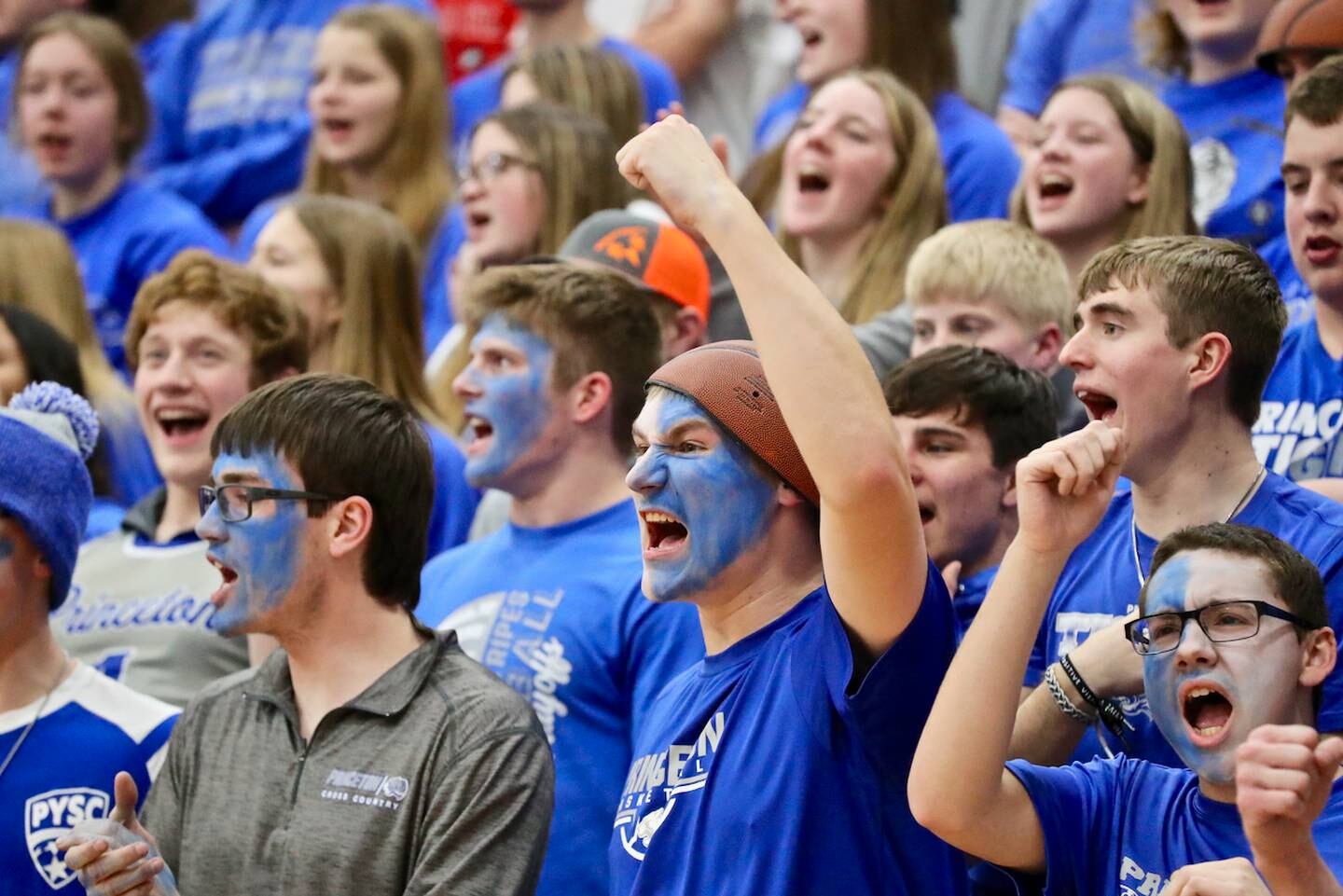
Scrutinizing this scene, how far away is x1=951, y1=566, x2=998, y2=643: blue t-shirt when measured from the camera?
4.36m

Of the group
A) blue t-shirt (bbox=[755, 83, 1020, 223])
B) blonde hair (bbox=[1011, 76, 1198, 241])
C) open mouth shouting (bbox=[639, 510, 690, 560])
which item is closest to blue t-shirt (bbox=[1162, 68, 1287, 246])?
blonde hair (bbox=[1011, 76, 1198, 241])

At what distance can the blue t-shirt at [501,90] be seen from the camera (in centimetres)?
766

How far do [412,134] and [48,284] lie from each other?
5.41 feet

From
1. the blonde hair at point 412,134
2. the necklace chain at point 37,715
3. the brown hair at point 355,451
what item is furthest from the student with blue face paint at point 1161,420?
the blonde hair at point 412,134

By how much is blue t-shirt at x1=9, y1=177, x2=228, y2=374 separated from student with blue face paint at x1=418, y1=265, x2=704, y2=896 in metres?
2.95

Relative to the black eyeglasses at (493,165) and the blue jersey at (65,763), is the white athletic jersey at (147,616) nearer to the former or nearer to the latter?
the blue jersey at (65,763)

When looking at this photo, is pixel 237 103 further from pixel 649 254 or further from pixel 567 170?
pixel 649 254

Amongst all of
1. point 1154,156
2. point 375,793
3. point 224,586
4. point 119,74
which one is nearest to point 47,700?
point 224,586

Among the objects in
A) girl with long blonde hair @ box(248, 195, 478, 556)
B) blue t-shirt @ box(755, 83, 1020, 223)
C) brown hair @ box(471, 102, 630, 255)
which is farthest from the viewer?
blue t-shirt @ box(755, 83, 1020, 223)

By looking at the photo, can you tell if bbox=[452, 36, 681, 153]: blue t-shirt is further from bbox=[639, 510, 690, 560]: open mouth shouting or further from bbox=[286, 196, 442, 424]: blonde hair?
bbox=[639, 510, 690, 560]: open mouth shouting

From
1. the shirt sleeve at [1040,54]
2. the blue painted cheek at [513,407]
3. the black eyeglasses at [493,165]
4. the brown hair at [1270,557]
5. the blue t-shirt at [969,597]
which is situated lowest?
the blue t-shirt at [969,597]

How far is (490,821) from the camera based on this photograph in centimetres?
374

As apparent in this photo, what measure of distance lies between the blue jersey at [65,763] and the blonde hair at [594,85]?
10.6ft

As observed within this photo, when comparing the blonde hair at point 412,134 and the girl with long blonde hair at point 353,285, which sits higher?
the blonde hair at point 412,134
